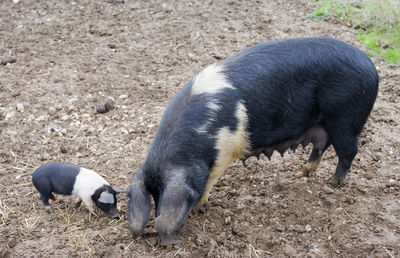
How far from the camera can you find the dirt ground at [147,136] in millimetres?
3719

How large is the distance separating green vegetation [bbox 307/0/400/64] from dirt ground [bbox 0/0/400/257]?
262mm

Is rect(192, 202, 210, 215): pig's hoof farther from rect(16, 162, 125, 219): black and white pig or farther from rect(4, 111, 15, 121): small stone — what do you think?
rect(4, 111, 15, 121): small stone

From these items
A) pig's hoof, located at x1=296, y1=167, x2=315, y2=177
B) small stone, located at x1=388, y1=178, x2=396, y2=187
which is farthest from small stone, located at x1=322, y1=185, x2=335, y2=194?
small stone, located at x1=388, y1=178, x2=396, y2=187

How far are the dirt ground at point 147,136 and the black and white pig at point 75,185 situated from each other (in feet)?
0.55

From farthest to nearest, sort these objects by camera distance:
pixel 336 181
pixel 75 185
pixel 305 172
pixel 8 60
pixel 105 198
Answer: pixel 8 60 < pixel 305 172 < pixel 336 181 < pixel 75 185 < pixel 105 198

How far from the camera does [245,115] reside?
11.8 ft

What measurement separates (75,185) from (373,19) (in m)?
6.01

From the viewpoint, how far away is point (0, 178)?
4.43 m

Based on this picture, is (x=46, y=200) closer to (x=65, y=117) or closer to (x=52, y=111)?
(x=65, y=117)

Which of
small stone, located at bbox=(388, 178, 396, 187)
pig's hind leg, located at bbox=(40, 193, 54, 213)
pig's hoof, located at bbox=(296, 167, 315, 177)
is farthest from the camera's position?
pig's hoof, located at bbox=(296, 167, 315, 177)

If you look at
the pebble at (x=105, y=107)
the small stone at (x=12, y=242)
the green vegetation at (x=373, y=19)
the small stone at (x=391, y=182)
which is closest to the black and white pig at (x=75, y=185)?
the small stone at (x=12, y=242)

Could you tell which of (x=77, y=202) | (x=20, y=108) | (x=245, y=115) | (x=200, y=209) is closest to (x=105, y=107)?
(x=20, y=108)

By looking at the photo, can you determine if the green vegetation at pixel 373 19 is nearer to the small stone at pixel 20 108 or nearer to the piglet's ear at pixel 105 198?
the piglet's ear at pixel 105 198

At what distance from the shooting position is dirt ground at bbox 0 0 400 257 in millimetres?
3719
